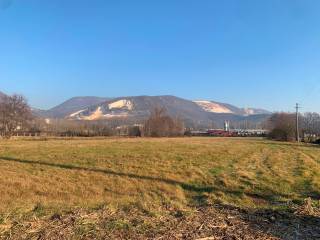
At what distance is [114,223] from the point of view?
6.95 metres

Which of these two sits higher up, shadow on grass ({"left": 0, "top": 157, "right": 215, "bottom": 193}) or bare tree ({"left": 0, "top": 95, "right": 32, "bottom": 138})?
bare tree ({"left": 0, "top": 95, "right": 32, "bottom": 138})

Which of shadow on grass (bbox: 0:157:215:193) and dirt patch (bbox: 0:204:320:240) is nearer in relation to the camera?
dirt patch (bbox: 0:204:320:240)

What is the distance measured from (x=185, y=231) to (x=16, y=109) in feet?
324

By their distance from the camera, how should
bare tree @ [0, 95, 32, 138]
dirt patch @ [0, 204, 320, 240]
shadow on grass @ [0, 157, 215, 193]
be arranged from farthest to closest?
bare tree @ [0, 95, 32, 138] → shadow on grass @ [0, 157, 215, 193] → dirt patch @ [0, 204, 320, 240]

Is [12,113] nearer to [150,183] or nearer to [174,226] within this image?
[150,183]

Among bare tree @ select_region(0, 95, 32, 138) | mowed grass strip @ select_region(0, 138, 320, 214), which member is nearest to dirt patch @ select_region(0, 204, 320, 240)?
mowed grass strip @ select_region(0, 138, 320, 214)

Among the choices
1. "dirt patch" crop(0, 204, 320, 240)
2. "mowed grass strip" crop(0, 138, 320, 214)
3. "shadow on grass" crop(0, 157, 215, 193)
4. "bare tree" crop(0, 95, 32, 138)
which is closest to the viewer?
"dirt patch" crop(0, 204, 320, 240)

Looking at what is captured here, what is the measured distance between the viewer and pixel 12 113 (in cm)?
10038

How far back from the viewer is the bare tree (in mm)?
99812

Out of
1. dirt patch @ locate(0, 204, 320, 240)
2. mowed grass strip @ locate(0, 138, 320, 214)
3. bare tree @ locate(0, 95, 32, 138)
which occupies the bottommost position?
mowed grass strip @ locate(0, 138, 320, 214)

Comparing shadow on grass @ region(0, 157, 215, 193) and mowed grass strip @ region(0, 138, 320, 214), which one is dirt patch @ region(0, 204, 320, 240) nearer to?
mowed grass strip @ region(0, 138, 320, 214)

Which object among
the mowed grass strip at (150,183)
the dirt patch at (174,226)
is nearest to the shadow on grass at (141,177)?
the mowed grass strip at (150,183)

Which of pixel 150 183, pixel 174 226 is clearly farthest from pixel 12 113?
pixel 174 226

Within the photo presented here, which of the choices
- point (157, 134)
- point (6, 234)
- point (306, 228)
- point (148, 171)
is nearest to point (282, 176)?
point (148, 171)
